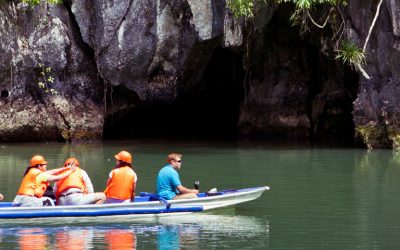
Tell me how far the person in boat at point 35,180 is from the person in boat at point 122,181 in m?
0.72

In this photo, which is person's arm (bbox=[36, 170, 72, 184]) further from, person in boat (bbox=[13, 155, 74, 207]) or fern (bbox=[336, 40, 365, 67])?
fern (bbox=[336, 40, 365, 67])

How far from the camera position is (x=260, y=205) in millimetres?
14508

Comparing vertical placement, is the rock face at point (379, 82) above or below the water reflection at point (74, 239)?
above

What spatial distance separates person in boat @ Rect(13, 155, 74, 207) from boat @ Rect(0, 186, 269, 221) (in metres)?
0.25

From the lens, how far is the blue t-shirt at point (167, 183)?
43.9 ft

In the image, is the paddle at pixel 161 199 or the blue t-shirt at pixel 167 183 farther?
the blue t-shirt at pixel 167 183

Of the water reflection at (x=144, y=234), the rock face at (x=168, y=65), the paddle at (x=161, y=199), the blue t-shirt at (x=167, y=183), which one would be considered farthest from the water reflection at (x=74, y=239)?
the rock face at (x=168, y=65)

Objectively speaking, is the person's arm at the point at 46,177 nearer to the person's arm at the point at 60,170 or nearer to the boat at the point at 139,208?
the person's arm at the point at 60,170

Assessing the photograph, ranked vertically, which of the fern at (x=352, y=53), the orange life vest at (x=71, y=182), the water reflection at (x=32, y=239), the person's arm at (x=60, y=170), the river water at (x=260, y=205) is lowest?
the water reflection at (x=32, y=239)

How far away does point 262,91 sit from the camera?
31484 millimetres

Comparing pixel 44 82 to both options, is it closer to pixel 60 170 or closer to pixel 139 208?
pixel 60 170

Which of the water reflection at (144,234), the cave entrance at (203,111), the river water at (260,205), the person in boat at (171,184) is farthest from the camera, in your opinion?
the cave entrance at (203,111)

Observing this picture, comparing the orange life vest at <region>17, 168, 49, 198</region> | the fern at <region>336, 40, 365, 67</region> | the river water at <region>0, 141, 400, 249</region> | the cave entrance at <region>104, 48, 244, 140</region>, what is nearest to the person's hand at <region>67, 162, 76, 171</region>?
the orange life vest at <region>17, 168, 49, 198</region>

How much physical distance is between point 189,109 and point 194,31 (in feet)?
32.5
